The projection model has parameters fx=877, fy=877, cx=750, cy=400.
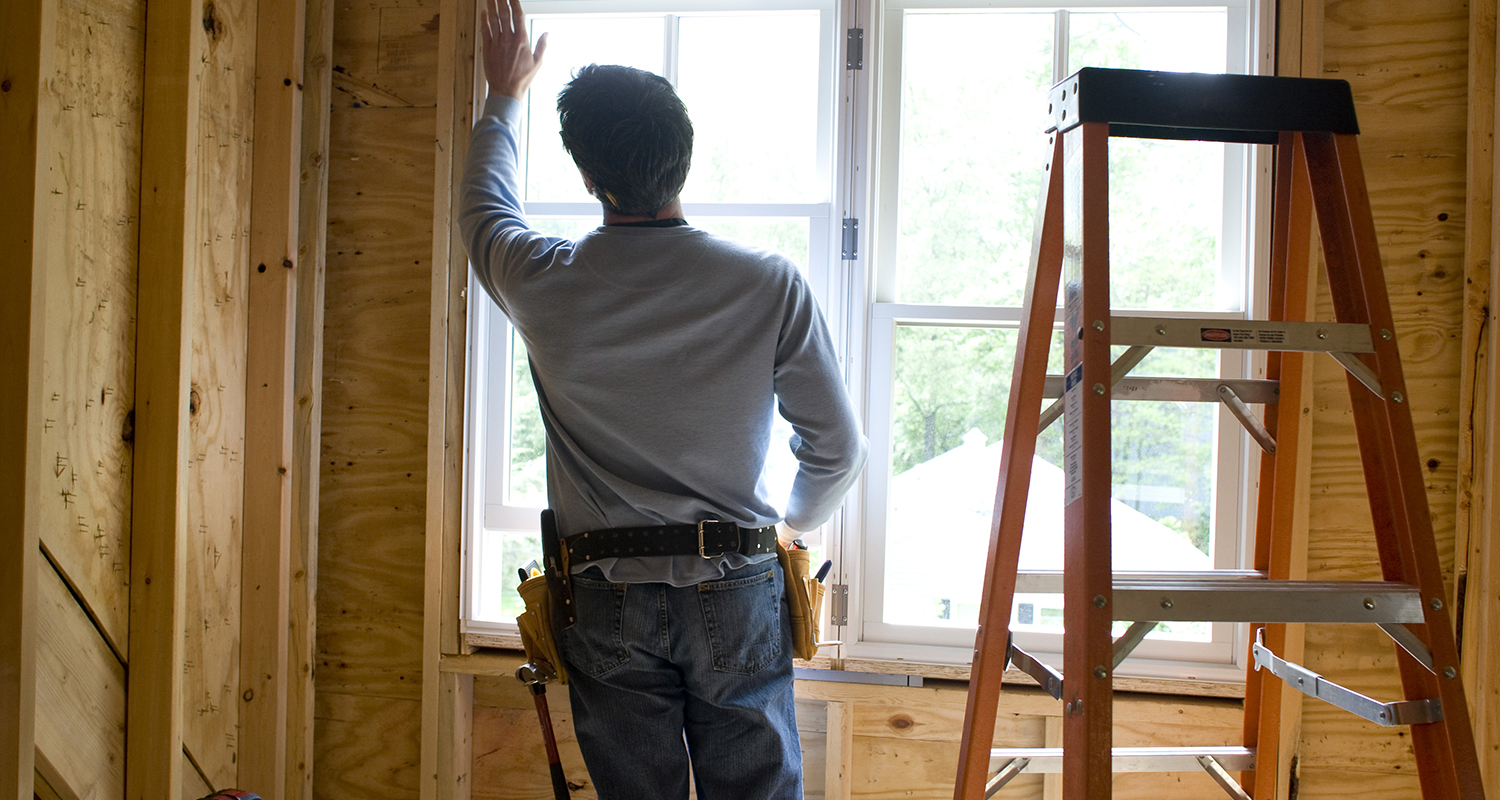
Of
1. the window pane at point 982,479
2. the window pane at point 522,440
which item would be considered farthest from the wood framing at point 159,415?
the window pane at point 982,479

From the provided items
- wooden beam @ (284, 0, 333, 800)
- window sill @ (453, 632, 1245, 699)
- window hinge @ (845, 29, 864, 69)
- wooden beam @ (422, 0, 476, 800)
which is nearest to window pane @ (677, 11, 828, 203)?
window hinge @ (845, 29, 864, 69)

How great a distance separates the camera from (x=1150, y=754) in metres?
1.36

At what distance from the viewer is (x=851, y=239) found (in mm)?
1908

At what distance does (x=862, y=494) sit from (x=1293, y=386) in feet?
2.82

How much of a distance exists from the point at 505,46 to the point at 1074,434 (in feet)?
4.02

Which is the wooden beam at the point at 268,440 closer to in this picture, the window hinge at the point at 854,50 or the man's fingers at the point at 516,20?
the man's fingers at the point at 516,20

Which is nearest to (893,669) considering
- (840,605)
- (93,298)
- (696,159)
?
(840,605)

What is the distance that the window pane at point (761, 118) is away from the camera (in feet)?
6.55

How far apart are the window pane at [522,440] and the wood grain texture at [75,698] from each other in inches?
32.0

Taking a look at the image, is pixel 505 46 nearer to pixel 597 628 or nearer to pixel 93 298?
pixel 93 298

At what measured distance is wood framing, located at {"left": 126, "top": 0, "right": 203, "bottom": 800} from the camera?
160 cm

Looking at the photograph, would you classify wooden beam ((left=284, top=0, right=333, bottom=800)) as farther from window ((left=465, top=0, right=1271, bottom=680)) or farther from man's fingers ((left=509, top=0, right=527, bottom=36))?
man's fingers ((left=509, top=0, right=527, bottom=36))

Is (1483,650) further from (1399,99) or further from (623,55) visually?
(623,55)

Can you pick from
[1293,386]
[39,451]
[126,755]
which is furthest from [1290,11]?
[126,755]
